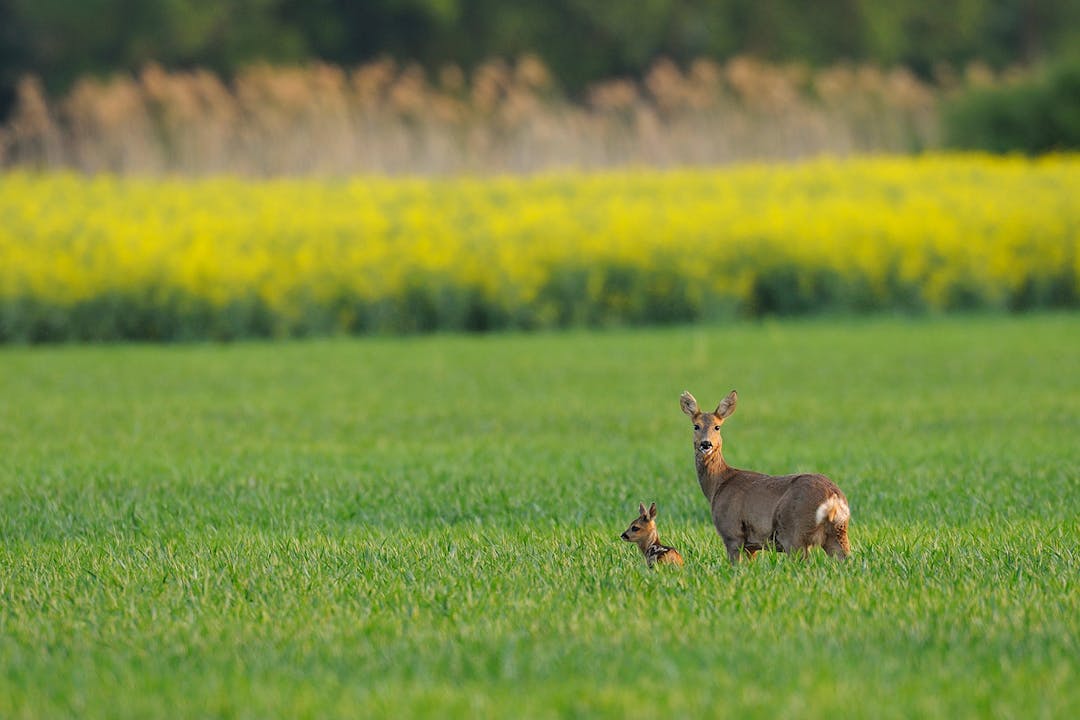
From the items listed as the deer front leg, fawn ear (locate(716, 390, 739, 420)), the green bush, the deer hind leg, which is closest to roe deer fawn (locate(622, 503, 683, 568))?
the deer front leg

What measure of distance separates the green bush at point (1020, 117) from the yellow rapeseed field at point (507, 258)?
598 centimetres

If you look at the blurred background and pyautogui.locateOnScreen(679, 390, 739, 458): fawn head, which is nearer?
pyautogui.locateOnScreen(679, 390, 739, 458): fawn head

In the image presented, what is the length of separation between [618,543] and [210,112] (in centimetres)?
2316

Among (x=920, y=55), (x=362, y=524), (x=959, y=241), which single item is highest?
(x=920, y=55)

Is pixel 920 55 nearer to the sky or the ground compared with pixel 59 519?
nearer to the sky

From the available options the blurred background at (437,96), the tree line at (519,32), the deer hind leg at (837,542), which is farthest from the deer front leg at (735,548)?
the tree line at (519,32)

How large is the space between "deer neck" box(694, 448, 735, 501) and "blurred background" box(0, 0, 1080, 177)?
2250 cm

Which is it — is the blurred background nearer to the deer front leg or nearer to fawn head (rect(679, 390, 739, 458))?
fawn head (rect(679, 390, 739, 458))

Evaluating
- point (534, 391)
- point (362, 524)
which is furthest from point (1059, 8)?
point (362, 524)

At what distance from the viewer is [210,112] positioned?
1132 inches

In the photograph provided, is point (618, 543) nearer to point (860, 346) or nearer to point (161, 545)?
point (161, 545)

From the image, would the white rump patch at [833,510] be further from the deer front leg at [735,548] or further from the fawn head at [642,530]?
the fawn head at [642,530]

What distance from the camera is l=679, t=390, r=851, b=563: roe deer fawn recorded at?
5824 millimetres

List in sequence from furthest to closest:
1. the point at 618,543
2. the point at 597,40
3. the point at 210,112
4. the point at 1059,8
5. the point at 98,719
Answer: the point at 1059,8
the point at 597,40
the point at 210,112
the point at 618,543
the point at 98,719
